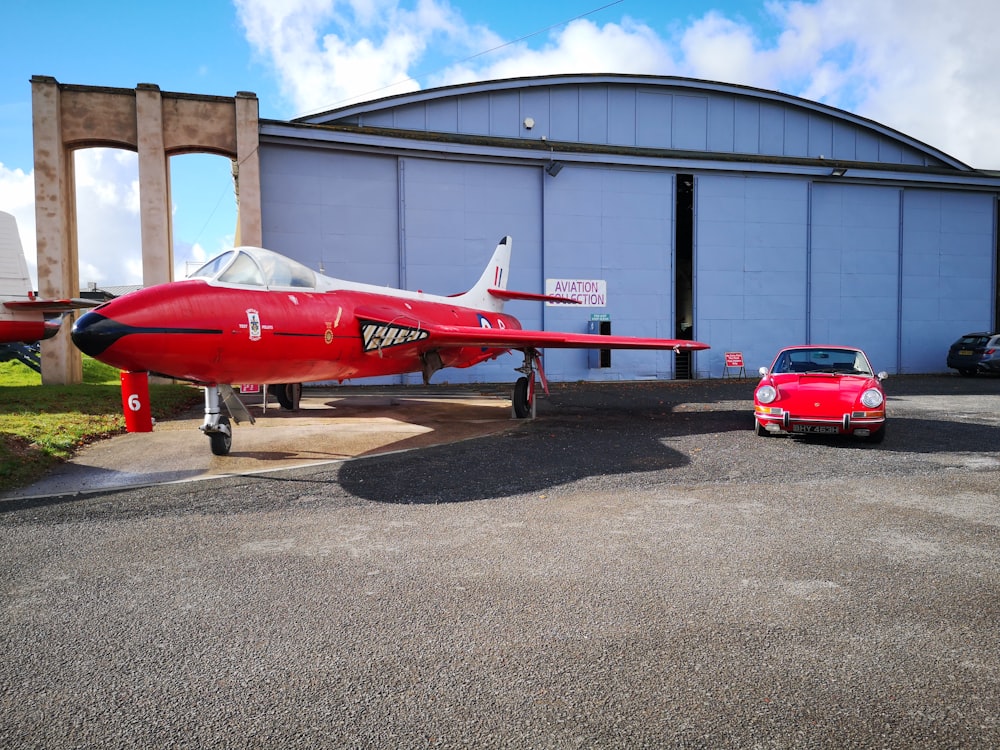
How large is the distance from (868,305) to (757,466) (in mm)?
19315

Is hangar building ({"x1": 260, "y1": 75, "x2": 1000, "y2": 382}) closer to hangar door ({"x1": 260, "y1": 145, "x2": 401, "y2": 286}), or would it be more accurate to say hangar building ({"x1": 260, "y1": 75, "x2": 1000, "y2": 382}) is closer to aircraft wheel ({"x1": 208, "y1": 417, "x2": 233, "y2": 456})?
hangar door ({"x1": 260, "y1": 145, "x2": 401, "y2": 286})

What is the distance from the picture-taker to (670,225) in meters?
20.9

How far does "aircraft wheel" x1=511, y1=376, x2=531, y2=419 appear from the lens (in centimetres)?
1091

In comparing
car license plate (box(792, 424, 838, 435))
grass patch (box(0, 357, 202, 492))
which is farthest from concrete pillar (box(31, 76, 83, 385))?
car license plate (box(792, 424, 838, 435))

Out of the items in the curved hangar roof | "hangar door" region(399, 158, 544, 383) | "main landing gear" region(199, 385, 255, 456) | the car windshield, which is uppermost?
the curved hangar roof

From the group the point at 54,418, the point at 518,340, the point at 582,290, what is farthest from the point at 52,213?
the point at 582,290

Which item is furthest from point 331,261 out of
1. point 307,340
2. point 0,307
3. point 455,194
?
point 307,340

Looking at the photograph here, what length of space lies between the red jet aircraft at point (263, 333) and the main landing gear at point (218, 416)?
0.04 feet

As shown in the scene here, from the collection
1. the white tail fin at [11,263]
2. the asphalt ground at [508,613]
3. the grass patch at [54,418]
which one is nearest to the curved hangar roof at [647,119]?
the white tail fin at [11,263]

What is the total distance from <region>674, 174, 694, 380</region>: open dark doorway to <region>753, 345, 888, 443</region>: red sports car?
11.9 metres

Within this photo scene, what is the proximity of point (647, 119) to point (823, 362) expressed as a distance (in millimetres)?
15030

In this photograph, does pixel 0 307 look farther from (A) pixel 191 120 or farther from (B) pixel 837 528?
(B) pixel 837 528

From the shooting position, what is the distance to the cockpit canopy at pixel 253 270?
7.18m

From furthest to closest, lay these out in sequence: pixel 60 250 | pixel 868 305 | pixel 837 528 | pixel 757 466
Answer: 1. pixel 868 305
2. pixel 60 250
3. pixel 757 466
4. pixel 837 528
